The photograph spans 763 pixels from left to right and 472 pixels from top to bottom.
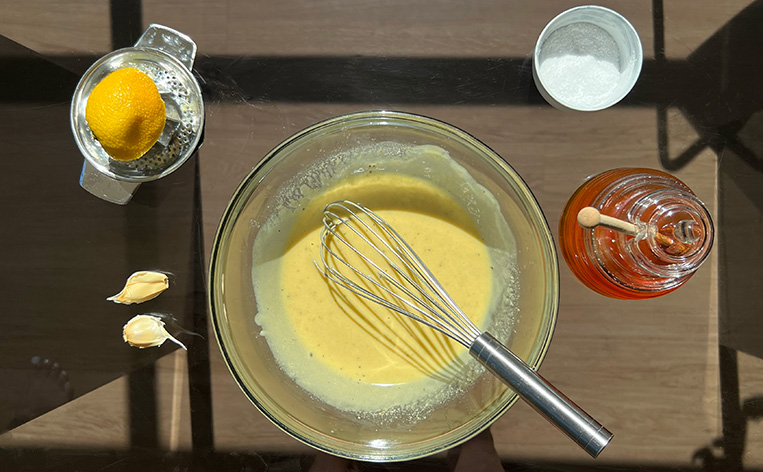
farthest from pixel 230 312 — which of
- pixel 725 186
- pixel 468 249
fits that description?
pixel 725 186

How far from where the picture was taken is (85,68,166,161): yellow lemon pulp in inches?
24.8

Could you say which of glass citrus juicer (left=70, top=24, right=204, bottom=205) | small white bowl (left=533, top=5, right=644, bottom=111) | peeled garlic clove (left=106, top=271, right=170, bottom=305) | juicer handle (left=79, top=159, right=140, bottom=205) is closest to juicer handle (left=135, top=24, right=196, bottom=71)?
glass citrus juicer (left=70, top=24, right=204, bottom=205)

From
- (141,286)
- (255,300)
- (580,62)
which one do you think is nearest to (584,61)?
(580,62)

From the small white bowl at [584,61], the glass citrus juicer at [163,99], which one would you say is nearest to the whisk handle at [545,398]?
the small white bowl at [584,61]

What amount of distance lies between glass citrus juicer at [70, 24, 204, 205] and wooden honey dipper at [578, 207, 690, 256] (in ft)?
Answer: 1.64

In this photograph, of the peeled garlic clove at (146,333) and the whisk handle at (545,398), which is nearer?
the whisk handle at (545,398)

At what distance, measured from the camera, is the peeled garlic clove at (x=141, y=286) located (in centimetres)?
74

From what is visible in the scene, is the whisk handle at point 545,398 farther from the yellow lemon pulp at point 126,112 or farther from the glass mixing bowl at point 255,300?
the yellow lemon pulp at point 126,112

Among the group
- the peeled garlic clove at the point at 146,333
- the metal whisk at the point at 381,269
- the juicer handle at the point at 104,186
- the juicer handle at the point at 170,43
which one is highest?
the juicer handle at the point at 170,43

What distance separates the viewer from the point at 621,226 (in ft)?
1.87

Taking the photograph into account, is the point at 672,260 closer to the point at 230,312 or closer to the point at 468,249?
the point at 468,249

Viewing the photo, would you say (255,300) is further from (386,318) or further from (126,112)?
(126,112)

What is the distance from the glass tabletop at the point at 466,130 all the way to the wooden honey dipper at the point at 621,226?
0.49 feet

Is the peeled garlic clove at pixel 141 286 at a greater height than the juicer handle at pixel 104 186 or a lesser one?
lesser
